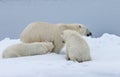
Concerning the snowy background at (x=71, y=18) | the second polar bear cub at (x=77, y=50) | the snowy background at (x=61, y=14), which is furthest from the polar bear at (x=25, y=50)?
the snowy background at (x=61, y=14)

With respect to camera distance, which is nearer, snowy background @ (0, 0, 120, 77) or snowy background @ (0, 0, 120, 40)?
snowy background @ (0, 0, 120, 77)

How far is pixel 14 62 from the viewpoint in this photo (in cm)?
328

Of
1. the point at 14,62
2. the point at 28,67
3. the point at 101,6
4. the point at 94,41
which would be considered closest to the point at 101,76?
the point at 28,67

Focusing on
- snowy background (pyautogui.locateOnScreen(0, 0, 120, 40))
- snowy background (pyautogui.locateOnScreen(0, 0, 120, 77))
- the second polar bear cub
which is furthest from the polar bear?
snowy background (pyautogui.locateOnScreen(0, 0, 120, 40))

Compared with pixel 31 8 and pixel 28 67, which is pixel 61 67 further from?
pixel 31 8

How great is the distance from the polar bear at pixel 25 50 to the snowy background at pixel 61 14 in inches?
95.3

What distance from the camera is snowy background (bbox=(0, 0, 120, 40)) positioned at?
6312 millimetres

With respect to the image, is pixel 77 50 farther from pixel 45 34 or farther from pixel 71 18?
pixel 71 18

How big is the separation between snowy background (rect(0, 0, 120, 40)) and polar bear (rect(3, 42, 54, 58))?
2421mm

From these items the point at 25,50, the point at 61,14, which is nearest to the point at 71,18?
the point at 61,14

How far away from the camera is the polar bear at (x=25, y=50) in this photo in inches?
153

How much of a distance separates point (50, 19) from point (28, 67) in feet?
13.3

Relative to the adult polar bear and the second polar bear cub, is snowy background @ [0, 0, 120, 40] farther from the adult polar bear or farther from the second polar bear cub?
the second polar bear cub

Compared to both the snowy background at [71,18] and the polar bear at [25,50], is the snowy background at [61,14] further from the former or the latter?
the polar bear at [25,50]
